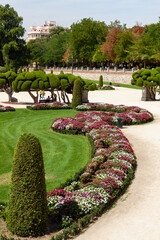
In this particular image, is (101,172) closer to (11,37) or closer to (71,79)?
(71,79)

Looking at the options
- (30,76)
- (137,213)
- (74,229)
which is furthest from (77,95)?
(74,229)

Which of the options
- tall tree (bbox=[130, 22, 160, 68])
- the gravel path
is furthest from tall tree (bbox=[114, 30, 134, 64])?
the gravel path

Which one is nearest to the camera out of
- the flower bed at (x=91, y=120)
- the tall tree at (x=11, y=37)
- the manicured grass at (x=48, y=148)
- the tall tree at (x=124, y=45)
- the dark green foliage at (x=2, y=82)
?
the manicured grass at (x=48, y=148)

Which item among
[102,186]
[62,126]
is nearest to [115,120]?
[62,126]

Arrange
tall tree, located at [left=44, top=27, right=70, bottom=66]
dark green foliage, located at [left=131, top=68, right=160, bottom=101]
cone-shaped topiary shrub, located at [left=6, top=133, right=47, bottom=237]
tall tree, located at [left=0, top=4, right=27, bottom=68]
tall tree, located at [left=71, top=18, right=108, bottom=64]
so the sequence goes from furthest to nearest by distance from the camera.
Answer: tall tree, located at [left=44, top=27, right=70, bottom=66], tall tree, located at [left=71, top=18, right=108, bottom=64], tall tree, located at [left=0, top=4, right=27, bottom=68], dark green foliage, located at [left=131, top=68, right=160, bottom=101], cone-shaped topiary shrub, located at [left=6, top=133, right=47, bottom=237]

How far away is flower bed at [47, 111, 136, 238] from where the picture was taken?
8.52 metres

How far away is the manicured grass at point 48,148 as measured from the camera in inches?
455

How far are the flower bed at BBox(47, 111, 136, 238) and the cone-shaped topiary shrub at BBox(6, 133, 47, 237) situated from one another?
1122mm

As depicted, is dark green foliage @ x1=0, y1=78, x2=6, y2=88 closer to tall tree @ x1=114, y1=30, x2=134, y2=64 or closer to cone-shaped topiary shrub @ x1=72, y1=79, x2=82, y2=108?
cone-shaped topiary shrub @ x1=72, y1=79, x2=82, y2=108

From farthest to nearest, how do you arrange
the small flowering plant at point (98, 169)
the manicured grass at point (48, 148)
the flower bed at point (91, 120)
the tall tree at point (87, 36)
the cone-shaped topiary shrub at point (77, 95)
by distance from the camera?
the tall tree at point (87, 36) < the cone-shaped topiary shrub at point (77, 95) < the flower bed at point (91, 120) < the manicured grass at point (48, 148) < the small flowering plant at point (98, 169)

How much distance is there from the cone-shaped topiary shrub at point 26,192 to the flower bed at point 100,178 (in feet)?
3.68

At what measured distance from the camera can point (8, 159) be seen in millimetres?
13672

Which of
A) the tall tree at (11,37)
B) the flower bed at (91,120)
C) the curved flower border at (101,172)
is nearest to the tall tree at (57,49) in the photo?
the tall tree at (11,37)

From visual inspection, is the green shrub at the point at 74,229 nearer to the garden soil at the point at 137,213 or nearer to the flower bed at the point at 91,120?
the garden soil at the point at 137,213
